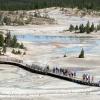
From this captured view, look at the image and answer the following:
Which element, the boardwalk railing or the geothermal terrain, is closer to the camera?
the geothermal terrain

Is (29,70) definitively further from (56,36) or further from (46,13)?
(46,13)

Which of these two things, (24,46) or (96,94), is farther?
(24,46)

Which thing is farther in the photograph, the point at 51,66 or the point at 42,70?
the point at 51,66

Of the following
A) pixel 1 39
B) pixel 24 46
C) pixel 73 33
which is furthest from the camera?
pixel 73 33

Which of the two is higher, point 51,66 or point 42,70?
point 42,70

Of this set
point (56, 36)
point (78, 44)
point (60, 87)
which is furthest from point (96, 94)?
point (56, 36)

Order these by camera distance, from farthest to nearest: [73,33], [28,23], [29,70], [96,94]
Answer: [28,23], [73,33], [29,70], [96,94]

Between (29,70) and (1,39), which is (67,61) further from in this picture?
(1,39)

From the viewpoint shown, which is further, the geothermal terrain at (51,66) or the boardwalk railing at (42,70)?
the boardwalk railing at (42,70)

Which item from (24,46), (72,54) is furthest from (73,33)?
(72,54)
